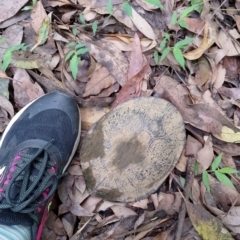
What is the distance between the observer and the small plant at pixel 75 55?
1.57 metres

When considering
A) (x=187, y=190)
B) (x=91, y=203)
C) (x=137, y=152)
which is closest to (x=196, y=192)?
(x=187, y=190)

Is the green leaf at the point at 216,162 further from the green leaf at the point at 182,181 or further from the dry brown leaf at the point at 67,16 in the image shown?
the dry brown leaf at the point at 67,16

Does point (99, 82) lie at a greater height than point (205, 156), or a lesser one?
greater

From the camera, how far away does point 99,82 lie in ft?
5.31

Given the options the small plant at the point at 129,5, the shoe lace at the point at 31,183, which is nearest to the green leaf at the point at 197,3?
the small plant at the point at 129,5

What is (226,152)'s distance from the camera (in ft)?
5.10

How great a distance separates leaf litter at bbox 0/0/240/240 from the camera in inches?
60.3

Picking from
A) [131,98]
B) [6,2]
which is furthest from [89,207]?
[6,2]

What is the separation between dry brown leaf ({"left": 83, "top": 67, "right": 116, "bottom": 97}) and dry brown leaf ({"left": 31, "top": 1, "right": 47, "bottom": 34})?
0.32m

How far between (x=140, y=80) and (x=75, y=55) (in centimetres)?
27

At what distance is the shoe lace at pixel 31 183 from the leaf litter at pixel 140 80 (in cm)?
11

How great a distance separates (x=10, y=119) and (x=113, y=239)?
63cm

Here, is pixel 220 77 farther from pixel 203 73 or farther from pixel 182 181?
pixel 182 181

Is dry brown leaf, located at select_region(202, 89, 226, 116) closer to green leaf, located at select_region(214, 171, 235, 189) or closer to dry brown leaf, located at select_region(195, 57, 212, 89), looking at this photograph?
dry brown leaf, located at select_region(195, 57, 212, 89)
